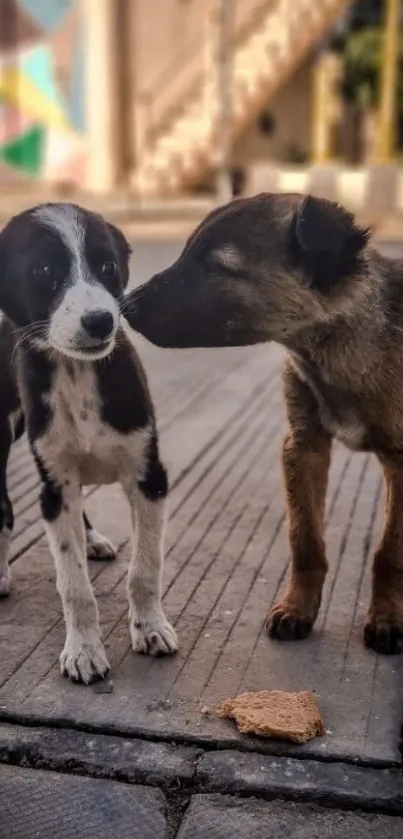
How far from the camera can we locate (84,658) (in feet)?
11.1

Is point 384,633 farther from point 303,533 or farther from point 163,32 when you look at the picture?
point 163,32

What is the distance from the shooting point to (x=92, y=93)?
2653 centimetres

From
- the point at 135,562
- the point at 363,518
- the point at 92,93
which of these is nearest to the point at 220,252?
the point at 135,562

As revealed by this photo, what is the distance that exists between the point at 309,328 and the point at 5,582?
5.43 feet

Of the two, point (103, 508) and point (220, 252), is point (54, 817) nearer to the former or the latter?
point (220, 252)

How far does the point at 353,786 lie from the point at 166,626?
976mm

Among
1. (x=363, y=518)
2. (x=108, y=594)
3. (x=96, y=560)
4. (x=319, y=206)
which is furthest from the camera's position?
(x=363, y=518)

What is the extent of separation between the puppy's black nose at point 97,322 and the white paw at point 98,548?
5.29 ft

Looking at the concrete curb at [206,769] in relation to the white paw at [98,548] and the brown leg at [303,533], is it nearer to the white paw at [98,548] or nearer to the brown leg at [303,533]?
the brown leg at [303,533]

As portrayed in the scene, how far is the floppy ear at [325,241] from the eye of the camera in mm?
3168

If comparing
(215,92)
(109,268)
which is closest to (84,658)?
(109,268)

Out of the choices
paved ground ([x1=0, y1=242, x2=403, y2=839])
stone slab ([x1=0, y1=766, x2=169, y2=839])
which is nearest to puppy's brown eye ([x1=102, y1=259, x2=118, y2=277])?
paved ground ([x1=0, y1=242, x2=403, y2=839])

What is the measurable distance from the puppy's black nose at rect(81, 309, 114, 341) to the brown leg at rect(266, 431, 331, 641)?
0.99m

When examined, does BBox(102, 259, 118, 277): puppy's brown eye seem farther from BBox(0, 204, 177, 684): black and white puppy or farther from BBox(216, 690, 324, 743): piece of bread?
BBox(216, 690, 324, 743): piece of bread
